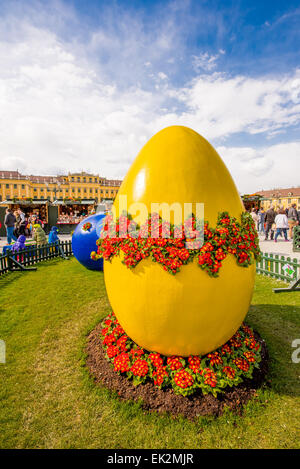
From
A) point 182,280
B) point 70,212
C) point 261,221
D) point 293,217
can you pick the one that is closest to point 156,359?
point 182,280

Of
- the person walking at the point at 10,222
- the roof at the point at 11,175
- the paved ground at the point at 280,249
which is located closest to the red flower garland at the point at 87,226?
the person walking at the point at 10,222

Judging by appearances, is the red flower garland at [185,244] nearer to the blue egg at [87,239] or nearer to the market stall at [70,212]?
the blue egg at [87,239]

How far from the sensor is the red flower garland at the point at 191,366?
10.8ft

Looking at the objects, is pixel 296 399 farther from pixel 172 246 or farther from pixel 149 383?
pixel 172 246

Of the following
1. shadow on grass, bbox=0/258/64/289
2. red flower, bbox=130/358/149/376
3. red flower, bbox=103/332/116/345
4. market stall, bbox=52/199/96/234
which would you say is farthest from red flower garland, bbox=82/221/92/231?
market stall, bbox=52/199/96/234

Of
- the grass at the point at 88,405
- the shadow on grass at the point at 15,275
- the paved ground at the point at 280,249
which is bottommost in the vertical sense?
the grass at the point at 88,405

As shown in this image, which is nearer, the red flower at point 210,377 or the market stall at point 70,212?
the red flower at point 210,377

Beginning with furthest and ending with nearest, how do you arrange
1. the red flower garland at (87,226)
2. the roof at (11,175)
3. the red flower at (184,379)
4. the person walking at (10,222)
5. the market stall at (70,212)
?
the roof at (11,175) → the market stall at (70,212) → the person walking at (10,222) → the red flower garland at (87,226) → the red flower at (184,379)

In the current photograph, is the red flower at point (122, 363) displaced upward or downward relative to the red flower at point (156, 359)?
downward

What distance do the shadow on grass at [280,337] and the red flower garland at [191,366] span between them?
0.38m

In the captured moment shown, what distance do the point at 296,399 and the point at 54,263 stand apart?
10382 mm

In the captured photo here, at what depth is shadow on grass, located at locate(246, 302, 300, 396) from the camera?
3566mm

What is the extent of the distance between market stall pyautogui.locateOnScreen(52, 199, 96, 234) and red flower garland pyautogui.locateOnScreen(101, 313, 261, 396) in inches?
837
